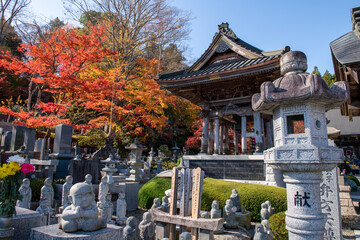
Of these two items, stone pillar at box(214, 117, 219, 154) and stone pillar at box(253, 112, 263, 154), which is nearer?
stone pillar at box(253, 112, 263, 154)

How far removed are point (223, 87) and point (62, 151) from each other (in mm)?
7617

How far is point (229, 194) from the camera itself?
23.0ft

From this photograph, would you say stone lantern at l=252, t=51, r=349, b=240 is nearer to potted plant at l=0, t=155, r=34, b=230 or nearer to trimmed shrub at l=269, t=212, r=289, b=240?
trimmed shrub at l=269, t=212, r=289, b=240

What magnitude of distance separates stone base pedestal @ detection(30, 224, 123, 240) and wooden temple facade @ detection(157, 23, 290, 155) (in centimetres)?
700

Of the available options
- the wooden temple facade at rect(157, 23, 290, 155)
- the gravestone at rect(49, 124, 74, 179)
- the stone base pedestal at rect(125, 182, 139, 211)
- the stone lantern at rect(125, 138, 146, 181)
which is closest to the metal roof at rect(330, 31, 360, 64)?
the wooden temple facade at rect(157, 23, 290, 155)

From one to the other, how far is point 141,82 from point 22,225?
43.7 ft

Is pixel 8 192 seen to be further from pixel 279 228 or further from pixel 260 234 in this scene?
pixel 279 228

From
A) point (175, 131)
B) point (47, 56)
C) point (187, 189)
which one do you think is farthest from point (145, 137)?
point (187, 189)

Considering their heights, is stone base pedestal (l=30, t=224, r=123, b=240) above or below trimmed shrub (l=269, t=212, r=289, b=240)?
above

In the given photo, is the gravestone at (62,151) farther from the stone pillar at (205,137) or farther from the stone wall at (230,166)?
the stone pillar at (205,137)

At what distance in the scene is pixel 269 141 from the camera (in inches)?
430

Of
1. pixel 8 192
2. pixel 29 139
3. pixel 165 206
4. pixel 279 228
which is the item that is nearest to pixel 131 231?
pixel 165 206

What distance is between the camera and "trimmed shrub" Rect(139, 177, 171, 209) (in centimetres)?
799

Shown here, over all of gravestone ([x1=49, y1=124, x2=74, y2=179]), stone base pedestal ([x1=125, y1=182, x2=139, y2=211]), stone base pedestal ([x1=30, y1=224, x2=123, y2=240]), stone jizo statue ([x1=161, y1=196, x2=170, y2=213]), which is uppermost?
gravestone ([x1=49, y1=124, x2=74, y2=179])
